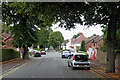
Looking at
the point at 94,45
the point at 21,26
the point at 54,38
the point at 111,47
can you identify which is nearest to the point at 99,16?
the point at 111,47

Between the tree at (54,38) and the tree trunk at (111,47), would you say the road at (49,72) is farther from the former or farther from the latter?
the tree at (54,38)

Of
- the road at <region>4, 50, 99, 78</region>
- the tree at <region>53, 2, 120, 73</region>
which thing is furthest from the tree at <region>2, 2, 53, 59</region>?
the tree at <region>53, 2, 120, 73</region>

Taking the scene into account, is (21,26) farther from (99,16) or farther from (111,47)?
(111,47)

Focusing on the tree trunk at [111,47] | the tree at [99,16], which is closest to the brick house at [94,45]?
the tree at [99,16]

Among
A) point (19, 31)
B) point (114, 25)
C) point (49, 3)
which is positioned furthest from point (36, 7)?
point (19, 31)

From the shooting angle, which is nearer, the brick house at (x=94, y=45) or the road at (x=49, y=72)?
the road at (x=49, y=72)

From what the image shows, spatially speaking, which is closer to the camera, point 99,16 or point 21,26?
point 99,16

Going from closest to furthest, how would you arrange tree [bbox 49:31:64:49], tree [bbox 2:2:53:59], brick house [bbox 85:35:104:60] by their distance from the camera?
1. tree [bbox 2:2:53:59]
2. brick house [bbox 85:35:104:60]
3. tree [bbox 49:31:64:49]

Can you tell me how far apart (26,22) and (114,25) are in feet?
66.3

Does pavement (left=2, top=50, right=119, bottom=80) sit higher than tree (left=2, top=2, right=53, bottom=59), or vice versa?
tree (left=2, top=2, right=53, bottom=59)

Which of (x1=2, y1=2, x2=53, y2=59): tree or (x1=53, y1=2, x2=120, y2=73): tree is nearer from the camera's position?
(x1=53, y1=2, x2=120, y2=73): tree

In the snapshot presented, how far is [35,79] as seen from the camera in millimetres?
10711

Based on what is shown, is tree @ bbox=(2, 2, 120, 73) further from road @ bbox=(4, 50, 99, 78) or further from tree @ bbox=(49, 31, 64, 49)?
tree @ bbox=(49, 31, 64, 49)

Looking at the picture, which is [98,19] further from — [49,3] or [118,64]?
[118,64]
